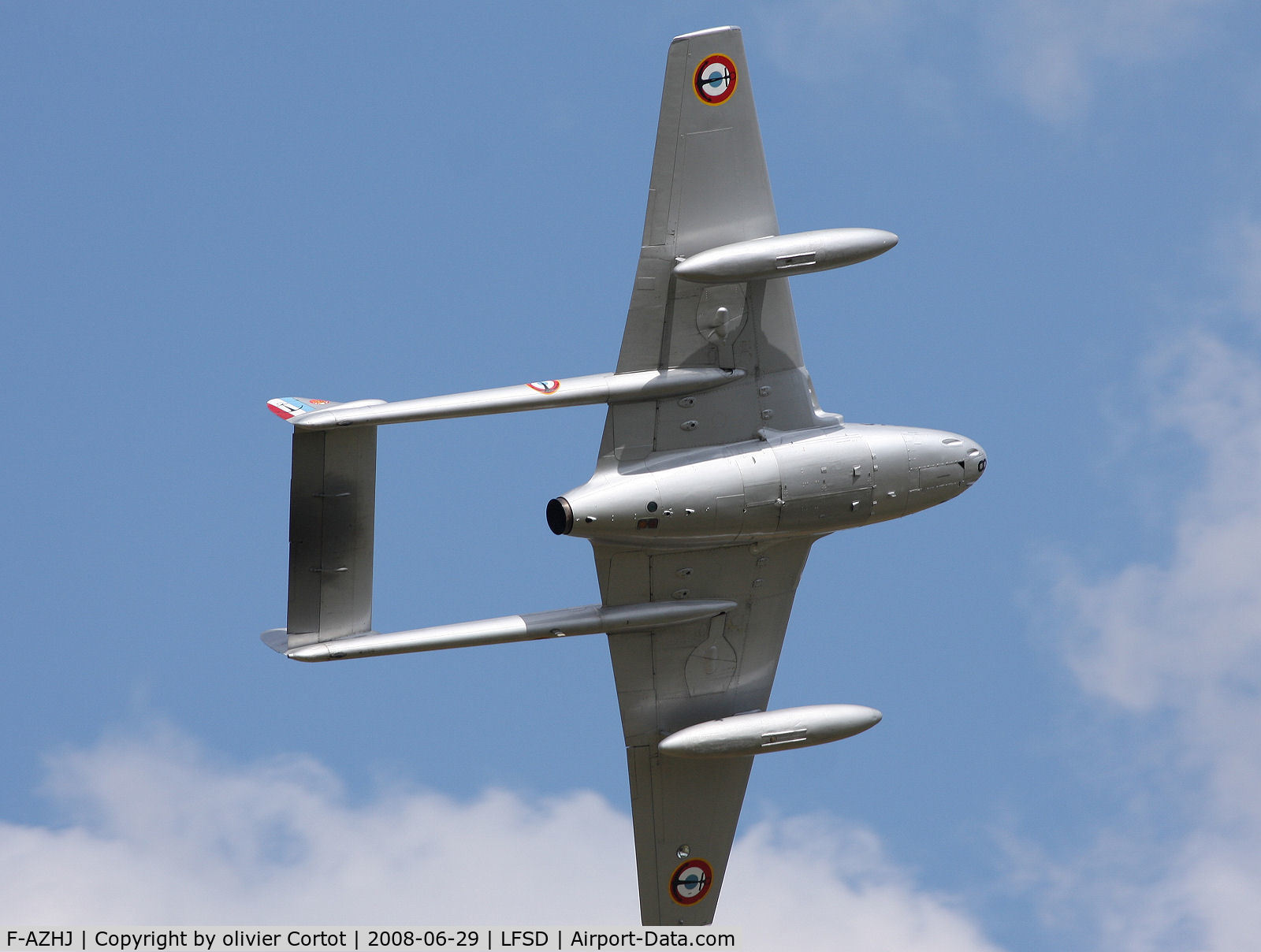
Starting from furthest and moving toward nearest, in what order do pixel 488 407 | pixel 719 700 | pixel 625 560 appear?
pixel 719 700
pixel 625 560
pixel 488 407

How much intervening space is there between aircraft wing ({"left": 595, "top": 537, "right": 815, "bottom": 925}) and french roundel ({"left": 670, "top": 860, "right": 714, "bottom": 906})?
0.5 inches

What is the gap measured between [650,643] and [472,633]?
370 cm

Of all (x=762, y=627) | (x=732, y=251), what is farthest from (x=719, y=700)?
(x=732, y=251)

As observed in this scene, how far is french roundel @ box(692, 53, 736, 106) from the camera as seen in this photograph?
30.8 m

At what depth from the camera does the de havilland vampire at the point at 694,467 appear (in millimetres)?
30656

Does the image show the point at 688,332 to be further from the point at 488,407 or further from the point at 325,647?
the point at 325,647

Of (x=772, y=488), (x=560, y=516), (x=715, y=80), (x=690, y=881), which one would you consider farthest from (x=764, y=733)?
(x=715, y=80)

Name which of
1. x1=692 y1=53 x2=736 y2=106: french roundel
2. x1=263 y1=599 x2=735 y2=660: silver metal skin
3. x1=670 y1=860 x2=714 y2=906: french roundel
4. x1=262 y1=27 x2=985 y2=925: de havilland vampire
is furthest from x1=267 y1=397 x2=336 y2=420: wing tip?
x1=670 y1=860 x2=714 y2=906: french roundel

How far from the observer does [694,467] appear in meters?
31.6

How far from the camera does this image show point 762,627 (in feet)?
114

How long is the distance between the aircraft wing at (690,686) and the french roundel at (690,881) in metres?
0.01

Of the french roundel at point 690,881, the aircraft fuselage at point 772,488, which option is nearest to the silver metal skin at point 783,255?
the aircraft fuselage at point 772,488

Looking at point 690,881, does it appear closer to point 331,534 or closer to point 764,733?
point 764,733

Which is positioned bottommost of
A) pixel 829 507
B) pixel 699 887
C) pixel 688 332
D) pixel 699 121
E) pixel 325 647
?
pixel 699 887
